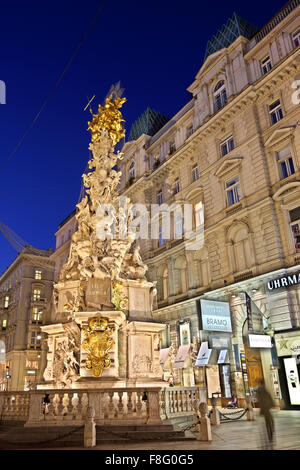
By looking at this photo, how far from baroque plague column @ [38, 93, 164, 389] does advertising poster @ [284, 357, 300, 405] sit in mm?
9692

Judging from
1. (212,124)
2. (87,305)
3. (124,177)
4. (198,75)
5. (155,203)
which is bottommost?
(87,305)

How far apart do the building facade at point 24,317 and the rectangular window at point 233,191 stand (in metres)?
35.9

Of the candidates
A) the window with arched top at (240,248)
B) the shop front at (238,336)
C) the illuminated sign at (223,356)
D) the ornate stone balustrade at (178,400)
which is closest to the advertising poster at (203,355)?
the shop front at (238,336)

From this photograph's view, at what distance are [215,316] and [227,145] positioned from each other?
1426 centimetres

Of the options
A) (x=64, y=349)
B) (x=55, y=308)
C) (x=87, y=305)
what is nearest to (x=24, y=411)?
(x=64, y=349)

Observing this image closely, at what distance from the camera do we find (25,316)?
58.6 meters

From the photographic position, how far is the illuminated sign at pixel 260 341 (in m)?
21.3

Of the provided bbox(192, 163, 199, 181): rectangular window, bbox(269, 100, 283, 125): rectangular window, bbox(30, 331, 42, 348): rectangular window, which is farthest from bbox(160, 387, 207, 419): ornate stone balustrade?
bbox(30, 331, 42, 348): rectangular window

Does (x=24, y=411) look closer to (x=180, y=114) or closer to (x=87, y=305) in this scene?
(x=87, y=305)

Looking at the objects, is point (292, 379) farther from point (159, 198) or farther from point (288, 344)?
point (159, 198)

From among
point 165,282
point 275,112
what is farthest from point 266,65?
point 165,282

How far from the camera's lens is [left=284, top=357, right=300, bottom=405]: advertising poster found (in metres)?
19.5

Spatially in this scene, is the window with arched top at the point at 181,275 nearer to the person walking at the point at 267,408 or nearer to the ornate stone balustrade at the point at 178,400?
the ornate stone balustrade at the point at 178,400

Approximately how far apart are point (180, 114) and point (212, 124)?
746 centimetres
